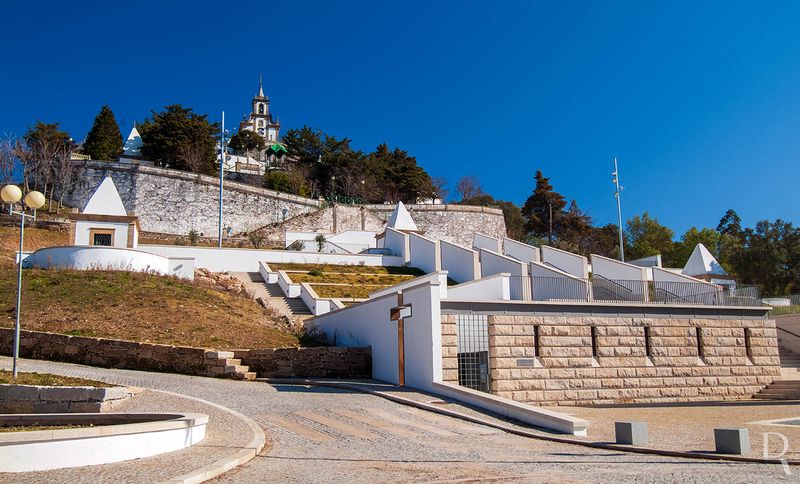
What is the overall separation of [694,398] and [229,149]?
7506 cm

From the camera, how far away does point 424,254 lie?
132ft

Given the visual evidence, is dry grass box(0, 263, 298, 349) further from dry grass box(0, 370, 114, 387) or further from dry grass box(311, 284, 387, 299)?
dry grass box(0, 370, 114, 387)

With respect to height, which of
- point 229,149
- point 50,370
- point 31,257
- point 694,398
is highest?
point 229,149

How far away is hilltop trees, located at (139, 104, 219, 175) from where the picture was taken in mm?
60812

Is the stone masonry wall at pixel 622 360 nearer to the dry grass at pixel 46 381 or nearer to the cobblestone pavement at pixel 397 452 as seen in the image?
the cobblestone pavement at pixel 397 452

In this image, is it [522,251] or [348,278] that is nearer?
[348,278]

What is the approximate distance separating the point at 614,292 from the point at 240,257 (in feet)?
71.9

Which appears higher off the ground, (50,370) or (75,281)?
(75,281)

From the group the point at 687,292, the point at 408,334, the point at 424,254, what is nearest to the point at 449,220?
the point at 424,254

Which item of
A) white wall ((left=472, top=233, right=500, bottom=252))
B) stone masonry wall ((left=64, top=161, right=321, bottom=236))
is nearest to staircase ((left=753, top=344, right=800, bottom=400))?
white wall ((left=472, top=233, right=500, bottom=252))

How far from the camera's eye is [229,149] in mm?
86000

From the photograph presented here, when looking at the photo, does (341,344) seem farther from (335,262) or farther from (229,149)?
(229,149)

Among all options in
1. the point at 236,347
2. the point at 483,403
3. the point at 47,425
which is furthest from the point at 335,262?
the point at 47,425

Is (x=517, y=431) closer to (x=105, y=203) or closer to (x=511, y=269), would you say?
(x=511, y=269)
